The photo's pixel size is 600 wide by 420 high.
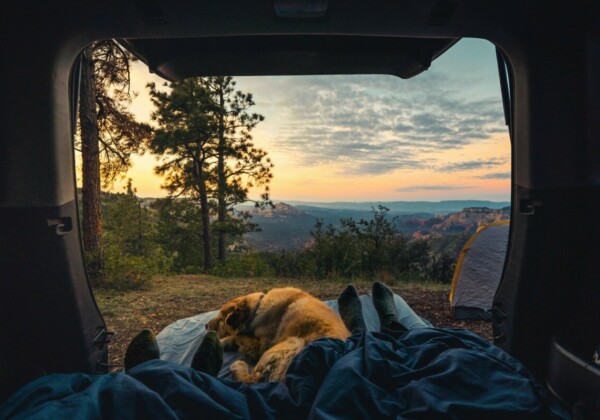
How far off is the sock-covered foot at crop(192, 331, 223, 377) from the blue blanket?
88 cm

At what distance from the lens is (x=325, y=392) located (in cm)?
146

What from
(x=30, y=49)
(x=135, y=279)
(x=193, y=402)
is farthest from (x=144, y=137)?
(x=193, y=402)

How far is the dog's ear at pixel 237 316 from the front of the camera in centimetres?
331

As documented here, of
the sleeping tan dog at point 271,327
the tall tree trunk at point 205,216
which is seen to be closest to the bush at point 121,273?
the sleeping tan dog at point 271,327

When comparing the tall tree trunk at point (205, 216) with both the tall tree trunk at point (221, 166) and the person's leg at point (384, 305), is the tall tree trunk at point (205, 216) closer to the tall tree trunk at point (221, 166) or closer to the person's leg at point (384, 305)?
the tall tree trunk at point (221, 166)

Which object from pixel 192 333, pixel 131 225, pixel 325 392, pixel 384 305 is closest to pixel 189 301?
pixel 192 333

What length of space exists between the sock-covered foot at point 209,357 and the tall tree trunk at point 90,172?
6.73 metres

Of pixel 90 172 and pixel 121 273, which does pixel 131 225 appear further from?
pixel 121 273

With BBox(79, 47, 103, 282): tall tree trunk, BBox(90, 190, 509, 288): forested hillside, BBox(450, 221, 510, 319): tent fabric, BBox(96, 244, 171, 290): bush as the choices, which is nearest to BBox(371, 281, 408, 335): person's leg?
BBox(450, 221, 510, 319): tent fabric

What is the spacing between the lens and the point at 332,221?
12141 millimetres

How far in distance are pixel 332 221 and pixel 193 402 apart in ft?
35.5

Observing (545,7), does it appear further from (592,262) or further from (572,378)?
(572,378)

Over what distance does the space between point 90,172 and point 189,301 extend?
152 inches

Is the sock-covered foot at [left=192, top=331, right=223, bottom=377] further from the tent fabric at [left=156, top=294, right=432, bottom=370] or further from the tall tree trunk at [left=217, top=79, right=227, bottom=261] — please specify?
the tall tree trunk at [left=217, top=79, right=227, bottom=261]
